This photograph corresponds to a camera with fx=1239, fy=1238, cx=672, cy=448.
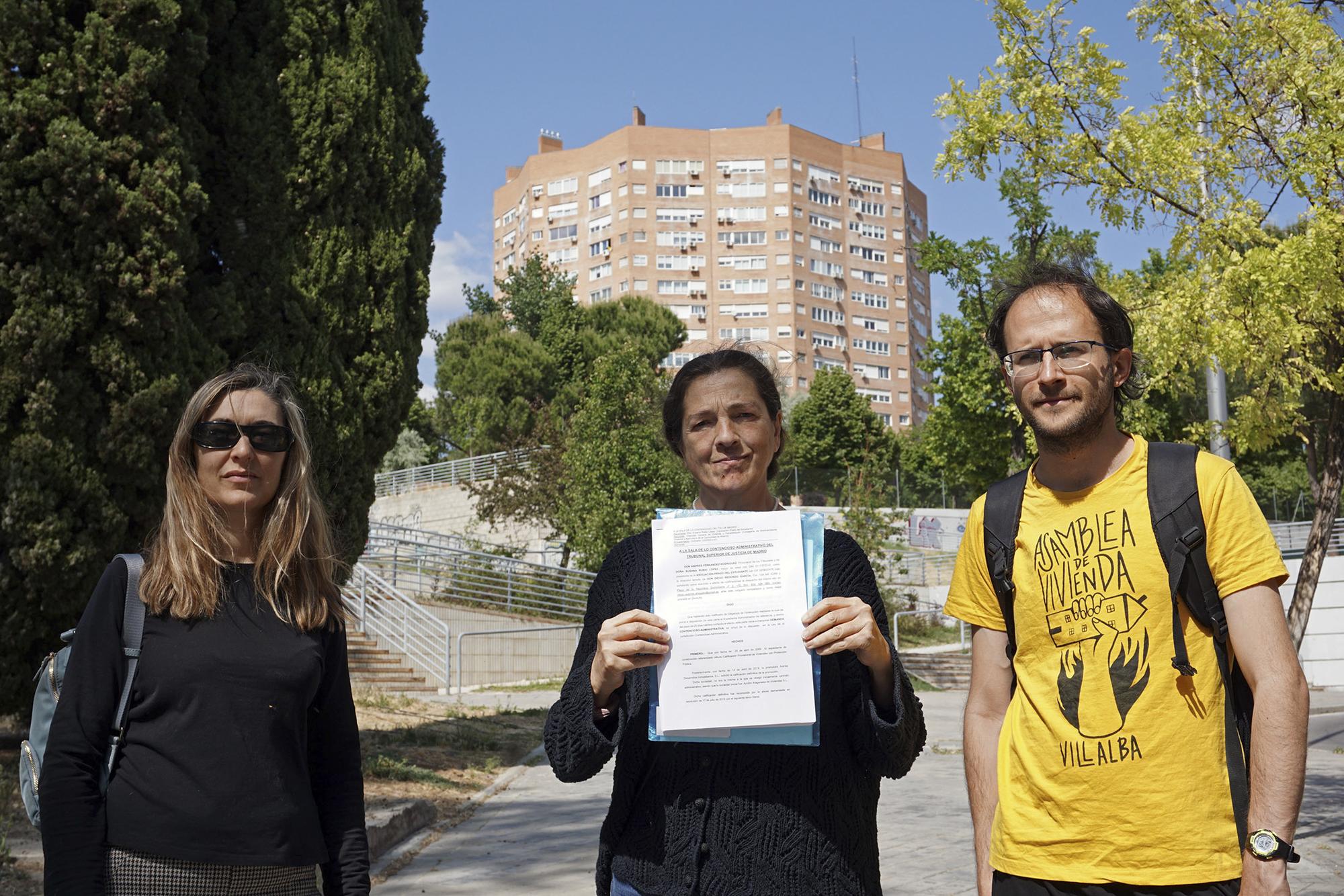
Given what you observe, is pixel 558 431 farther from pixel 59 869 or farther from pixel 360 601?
pixel 59 869

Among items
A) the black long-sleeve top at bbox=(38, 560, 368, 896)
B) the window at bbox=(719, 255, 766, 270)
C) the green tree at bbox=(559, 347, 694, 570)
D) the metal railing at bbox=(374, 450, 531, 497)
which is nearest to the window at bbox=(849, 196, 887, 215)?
the window at bbox=(719, 255, 766, 270)

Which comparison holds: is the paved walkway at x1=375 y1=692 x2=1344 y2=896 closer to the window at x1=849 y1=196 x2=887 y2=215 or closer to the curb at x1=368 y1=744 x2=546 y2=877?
the curb at x1=368 y1=744 x2=546 y2=877

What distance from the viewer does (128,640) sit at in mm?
2799

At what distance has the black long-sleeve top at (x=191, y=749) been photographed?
268 cm

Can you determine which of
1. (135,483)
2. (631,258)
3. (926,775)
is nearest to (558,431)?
(926,775)

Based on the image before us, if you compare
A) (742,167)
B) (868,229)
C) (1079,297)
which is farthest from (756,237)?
(1079,297)

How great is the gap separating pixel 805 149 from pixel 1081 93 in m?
88.8

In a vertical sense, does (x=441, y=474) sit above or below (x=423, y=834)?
above

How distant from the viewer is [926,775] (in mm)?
12711

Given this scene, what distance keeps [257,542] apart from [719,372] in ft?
4.07

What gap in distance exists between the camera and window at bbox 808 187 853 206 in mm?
94500

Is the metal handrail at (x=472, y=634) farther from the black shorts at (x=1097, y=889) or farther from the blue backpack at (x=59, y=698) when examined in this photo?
the black shorts at (x=1097, y=889)

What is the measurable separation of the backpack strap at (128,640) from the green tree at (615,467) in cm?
2621

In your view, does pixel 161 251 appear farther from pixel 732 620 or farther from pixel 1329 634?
pixel 1329 634
